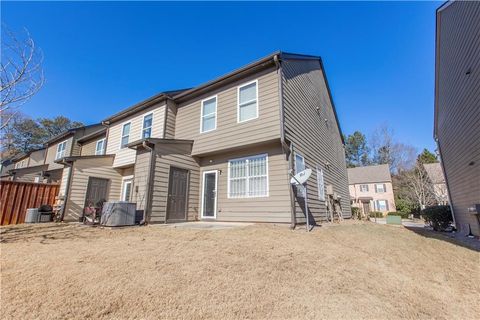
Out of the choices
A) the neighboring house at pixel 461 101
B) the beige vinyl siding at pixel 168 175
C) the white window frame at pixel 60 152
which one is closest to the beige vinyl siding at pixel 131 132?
the beige vinyl siding at pixel 168 175

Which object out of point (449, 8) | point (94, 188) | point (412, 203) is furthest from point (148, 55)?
point (412, 203)

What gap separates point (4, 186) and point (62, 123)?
Answer: 29.8 metres

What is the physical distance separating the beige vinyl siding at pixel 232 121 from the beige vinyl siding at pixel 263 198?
569 millimetres

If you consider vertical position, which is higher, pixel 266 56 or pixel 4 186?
pixel 266 56

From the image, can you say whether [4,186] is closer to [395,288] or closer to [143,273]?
[143,273]

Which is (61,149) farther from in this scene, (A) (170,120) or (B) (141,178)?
(B) (141,178)

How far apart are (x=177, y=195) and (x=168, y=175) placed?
864 millimetres

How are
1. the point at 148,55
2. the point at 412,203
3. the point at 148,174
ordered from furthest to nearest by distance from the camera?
1. the point at 412,203
2. the point at 148,55
3. the point at 148,174

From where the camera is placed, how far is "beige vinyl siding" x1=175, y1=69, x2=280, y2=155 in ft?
24.3

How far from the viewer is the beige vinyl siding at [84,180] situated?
1005 centimetres

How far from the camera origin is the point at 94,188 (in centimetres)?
1081

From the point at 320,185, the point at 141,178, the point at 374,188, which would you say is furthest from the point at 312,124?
the point at 374,188

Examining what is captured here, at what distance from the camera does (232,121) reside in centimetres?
832

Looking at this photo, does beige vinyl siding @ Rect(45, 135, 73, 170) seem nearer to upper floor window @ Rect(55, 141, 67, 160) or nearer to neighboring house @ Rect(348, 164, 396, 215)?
upper floor window @ Rect(55, 141, 67, 160)
